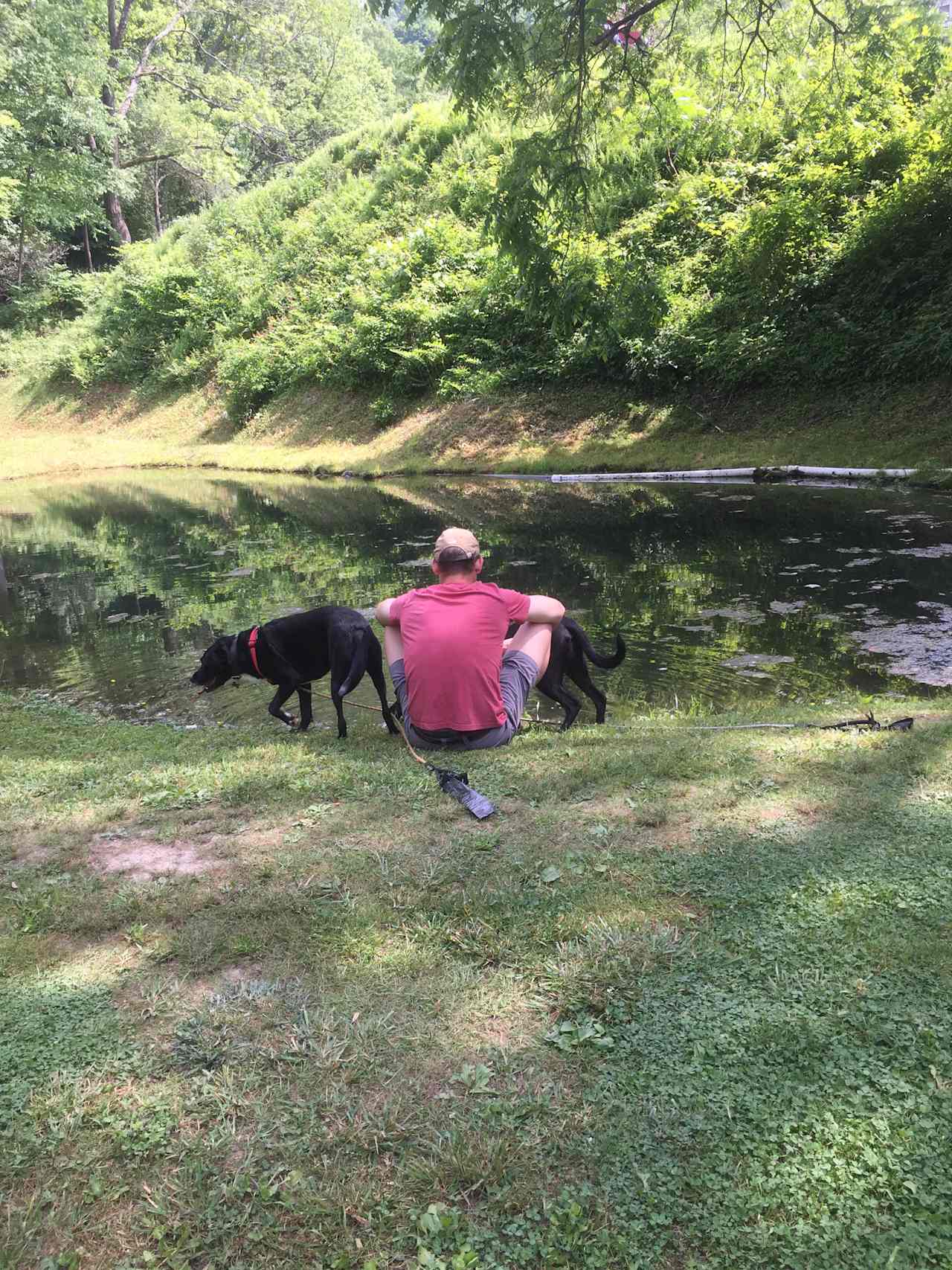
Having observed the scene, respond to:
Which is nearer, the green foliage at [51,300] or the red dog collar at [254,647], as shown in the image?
the red dog collar at [254,647]

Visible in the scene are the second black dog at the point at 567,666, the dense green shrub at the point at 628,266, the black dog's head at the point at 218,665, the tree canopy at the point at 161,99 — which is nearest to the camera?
the second black dog at the point at 567,666

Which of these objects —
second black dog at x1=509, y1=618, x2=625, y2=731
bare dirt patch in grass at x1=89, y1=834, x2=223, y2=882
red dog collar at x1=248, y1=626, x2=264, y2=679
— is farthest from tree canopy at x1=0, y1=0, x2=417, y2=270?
bare dirt patch in grass at x1=89, y1=834, x2=223, y2=882

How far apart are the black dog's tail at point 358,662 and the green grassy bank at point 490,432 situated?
10806mm

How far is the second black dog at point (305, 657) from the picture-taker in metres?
5.87

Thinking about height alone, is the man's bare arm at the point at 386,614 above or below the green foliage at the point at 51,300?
below

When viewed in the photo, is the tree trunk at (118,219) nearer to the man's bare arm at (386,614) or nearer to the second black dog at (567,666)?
the man's bare arm at (386,614)

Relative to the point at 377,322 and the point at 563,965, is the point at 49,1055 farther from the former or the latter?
the point at 377,322

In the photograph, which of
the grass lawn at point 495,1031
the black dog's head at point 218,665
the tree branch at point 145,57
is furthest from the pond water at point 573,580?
the tree branch at point 145,57

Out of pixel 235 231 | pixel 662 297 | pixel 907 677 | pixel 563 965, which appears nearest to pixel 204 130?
pixel 235 231

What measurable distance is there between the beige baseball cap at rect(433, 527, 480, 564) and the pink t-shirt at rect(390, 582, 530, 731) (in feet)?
0.47

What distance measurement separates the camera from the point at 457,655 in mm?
4617

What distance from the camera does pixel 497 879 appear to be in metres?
2.97

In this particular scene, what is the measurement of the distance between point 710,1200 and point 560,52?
1069 cm

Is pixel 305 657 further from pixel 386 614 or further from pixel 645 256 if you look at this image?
pixel 645 256
